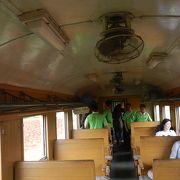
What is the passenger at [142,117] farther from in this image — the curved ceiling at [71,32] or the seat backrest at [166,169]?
the seat backrest at [166,169]

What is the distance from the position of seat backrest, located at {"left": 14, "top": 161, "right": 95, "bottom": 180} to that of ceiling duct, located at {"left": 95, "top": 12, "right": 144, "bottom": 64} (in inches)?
56.5

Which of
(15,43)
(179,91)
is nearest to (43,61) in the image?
(15,43)

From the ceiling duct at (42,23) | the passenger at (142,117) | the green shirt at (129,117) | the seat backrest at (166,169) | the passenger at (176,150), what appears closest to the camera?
the ceiling duct at (42,23)

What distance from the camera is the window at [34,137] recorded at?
4.54m

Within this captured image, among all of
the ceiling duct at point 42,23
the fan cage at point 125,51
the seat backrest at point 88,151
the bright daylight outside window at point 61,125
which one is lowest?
the seat backrest at point 88,151

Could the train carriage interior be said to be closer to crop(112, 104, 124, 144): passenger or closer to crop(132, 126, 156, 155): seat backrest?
crop(132, 126, 156, 155): seat backrest

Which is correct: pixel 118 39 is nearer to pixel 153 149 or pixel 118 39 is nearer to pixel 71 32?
pixel 71 32

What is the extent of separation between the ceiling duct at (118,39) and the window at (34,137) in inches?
90.0

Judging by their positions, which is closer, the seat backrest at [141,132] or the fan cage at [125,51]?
the fan cage at [125,51]

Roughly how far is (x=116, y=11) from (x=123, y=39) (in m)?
0.25

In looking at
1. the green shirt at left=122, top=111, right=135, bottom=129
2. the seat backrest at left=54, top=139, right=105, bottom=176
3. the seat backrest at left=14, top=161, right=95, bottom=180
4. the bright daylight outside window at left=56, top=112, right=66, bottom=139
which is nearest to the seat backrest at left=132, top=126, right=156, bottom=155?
the bright daylight outside window at left=56, top=112, right=66, bottom=139

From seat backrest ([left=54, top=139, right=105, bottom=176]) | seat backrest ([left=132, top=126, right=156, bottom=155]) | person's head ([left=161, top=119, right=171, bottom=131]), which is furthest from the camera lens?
seat backrest ([left=132, top=126, right=156, bottom=155])

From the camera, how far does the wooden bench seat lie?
5.38 meters

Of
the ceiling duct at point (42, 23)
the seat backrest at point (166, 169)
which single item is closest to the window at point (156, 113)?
the seat backrest at point (166, 169)
